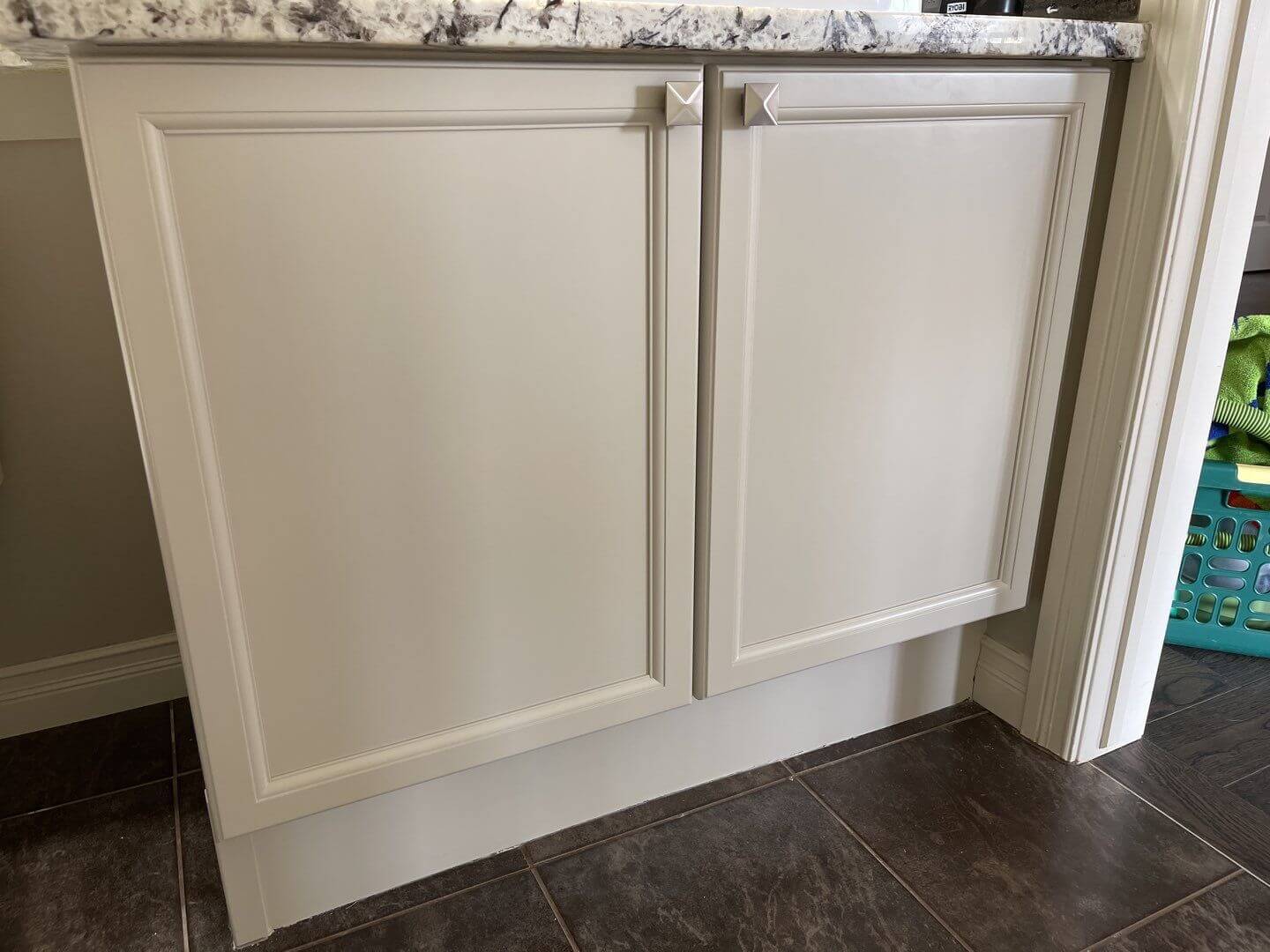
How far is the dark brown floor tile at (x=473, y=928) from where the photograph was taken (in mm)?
1055

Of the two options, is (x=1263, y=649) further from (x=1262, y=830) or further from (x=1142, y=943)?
(x=1142, y=943)

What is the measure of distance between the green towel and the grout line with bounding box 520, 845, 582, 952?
1.22m

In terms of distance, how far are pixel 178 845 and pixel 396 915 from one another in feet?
1.02

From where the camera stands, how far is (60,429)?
131 cm

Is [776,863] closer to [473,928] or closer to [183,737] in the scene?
[473,928]

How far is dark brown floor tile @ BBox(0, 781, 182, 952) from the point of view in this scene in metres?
1.06

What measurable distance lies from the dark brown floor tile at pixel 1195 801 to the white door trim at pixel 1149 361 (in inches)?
1.3

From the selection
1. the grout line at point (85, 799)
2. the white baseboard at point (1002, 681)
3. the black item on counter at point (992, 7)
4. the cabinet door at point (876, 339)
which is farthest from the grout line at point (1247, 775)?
the grout line at point (85, 799)

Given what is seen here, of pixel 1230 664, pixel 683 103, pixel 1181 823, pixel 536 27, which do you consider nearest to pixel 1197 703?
pixel 1230 664

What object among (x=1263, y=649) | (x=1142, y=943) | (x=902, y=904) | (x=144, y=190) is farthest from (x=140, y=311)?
(x=1263, y=649)

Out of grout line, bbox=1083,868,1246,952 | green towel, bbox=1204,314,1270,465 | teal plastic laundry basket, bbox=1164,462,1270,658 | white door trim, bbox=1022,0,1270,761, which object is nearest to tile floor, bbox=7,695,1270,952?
grout line, bbox=1083,868,1246,952

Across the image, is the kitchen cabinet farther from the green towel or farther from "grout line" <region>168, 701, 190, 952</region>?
the green towel

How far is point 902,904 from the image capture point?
3.63ft

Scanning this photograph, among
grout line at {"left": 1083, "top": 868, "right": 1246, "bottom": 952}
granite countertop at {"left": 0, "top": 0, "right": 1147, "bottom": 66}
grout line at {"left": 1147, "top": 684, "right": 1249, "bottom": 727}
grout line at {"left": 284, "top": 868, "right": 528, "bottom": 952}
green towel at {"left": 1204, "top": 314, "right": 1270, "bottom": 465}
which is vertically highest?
granite countertop at {"left": 0, "top": 0, "right": 1147, "bottom": 66}
